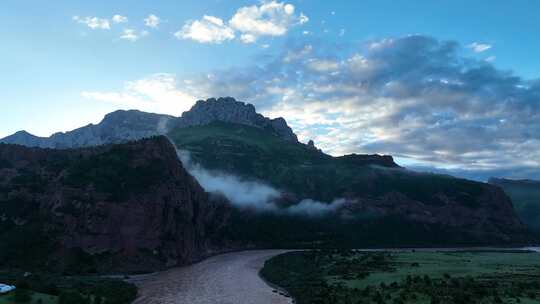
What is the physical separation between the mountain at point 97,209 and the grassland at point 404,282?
Result: 2769cm

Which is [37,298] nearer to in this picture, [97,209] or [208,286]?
[208,286]

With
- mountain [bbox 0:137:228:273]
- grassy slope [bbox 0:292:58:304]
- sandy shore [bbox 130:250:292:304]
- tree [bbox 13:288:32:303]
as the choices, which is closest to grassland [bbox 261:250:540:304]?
sandy shore [bbox 130:250:292:304]

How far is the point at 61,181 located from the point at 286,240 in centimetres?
10141

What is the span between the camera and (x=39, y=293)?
202 feet

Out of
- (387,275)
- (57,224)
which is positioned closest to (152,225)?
(57,224)

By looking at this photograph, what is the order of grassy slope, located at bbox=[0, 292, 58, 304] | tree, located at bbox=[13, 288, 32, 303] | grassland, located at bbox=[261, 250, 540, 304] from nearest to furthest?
grassy slope, located at bbox=[0, 292, 58, 304], tree, located at bbox=[13, 288, 32, 303], grassland, located at bbox=[261, 250, 540, 304]

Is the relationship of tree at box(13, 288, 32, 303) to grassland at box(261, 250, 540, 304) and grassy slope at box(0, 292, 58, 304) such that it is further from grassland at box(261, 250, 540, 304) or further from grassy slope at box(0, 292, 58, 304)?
grassland at box(261, 250, 540, 304)

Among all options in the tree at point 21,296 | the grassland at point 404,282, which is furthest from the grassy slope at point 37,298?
the grassland at point 404,282

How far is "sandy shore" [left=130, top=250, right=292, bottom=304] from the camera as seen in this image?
252 ft

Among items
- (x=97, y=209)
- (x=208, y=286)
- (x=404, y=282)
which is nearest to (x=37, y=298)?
(x=208, y=286)

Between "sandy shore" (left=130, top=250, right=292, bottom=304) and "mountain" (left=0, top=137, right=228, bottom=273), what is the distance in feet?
27.5

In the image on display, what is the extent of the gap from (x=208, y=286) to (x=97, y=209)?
3585cm

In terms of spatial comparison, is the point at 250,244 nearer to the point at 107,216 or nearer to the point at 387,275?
the point at 107,216

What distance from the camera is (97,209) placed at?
110875 millimetres
